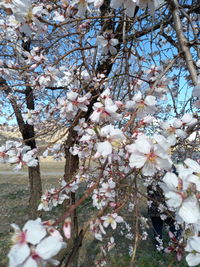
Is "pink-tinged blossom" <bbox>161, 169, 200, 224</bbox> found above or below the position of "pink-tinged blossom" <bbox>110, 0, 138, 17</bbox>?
below

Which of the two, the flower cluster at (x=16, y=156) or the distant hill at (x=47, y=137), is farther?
the distant hill at (x=47, y=137)

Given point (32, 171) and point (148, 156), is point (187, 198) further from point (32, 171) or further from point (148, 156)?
point (32, 171)

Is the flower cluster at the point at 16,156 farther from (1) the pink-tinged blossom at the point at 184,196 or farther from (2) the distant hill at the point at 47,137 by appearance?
(1) the pink-tinged blossom at the point at 184,196

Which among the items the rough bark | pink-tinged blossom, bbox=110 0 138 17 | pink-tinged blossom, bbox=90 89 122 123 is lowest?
the rough bark

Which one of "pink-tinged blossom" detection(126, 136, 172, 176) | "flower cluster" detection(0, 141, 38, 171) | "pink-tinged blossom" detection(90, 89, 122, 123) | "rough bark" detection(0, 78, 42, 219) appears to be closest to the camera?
"pink-tinged blossom" detection(126, 136, 172, 176)

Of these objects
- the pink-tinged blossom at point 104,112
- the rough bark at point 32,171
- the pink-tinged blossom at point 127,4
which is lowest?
the rough bark at point 32,171

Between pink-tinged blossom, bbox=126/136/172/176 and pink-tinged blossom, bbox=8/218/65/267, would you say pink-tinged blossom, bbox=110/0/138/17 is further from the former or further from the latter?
pink-tinged blossom, bbox=8/218/65/267

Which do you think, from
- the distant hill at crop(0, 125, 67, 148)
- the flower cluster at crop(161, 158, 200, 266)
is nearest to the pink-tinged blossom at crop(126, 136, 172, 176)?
the flower cluster at crop(161, 158, 200, 266)

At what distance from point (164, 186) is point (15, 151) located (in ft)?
4.18

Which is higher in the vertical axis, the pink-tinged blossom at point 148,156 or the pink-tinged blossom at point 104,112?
the pink-tinged blossom at point 104,112

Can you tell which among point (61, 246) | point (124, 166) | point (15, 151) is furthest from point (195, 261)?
point (15, 151)

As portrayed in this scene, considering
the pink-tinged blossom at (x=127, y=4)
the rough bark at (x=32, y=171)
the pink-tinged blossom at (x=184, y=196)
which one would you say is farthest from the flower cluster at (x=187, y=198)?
the rough bark at (x=32, y=171)

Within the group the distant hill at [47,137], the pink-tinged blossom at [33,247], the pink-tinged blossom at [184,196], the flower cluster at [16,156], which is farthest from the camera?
the distant hill at [47,137]

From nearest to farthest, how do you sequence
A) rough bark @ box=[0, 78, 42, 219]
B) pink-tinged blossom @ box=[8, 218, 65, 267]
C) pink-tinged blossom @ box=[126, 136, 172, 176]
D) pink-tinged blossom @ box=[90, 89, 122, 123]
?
pink-tinged blossom @ box=[8, 218, 65, 267]
pink-tinged blossom @ box=[126, 136, 172, 176]
pink-tinged blossom @ box=[90, 89, 122, 123]
rough bark @ box=[0, 78, 42, 219]
